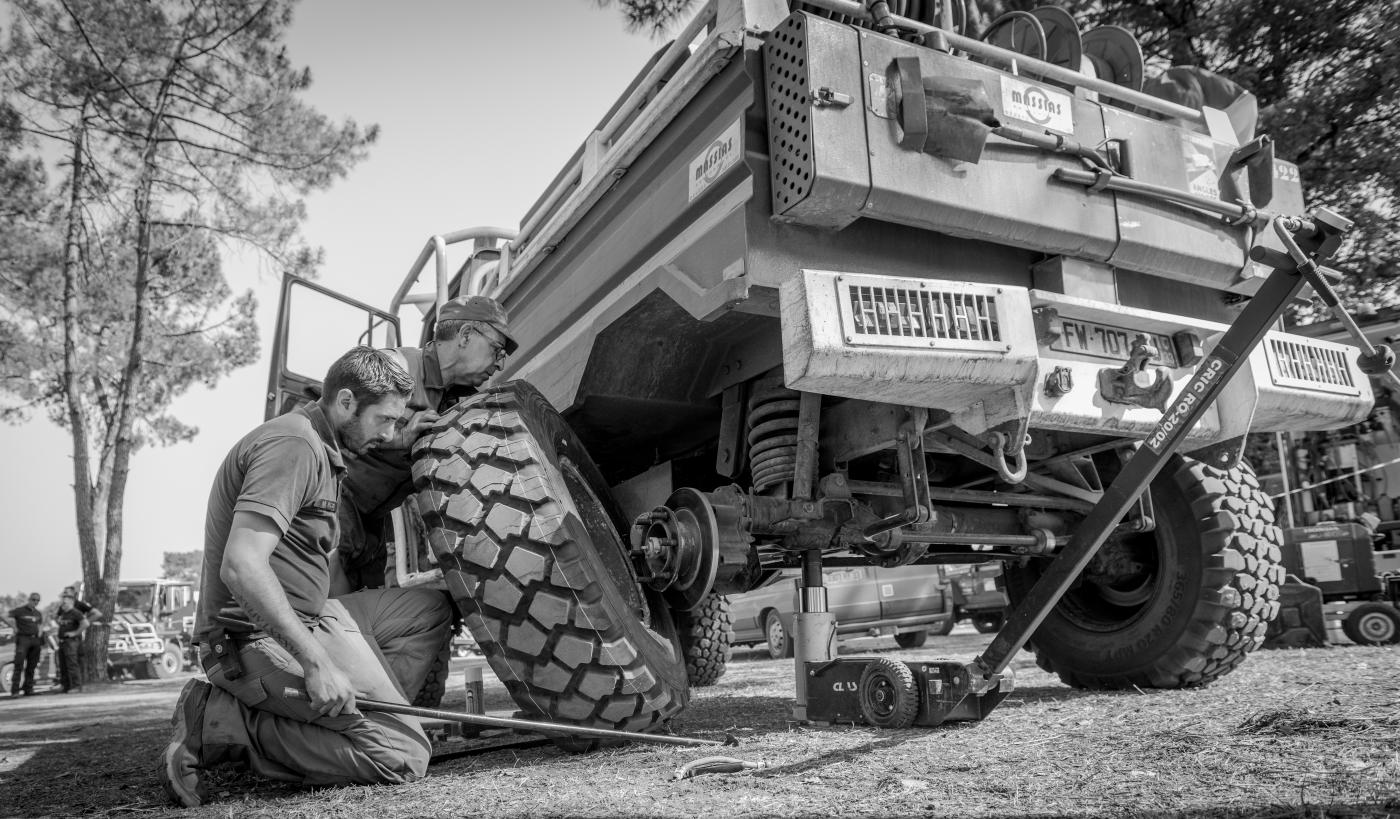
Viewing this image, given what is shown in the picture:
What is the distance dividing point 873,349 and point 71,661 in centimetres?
1708

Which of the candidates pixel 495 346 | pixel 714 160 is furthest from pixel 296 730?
pixel 714 160

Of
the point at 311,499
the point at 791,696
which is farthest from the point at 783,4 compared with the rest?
the point at 791,696

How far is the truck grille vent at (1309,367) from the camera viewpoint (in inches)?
127

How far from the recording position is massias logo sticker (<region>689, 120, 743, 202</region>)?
8.98 feet

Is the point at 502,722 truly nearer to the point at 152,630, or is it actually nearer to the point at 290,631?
the point at 290,631

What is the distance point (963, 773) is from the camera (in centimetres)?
228

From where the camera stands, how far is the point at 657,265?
10.1ft

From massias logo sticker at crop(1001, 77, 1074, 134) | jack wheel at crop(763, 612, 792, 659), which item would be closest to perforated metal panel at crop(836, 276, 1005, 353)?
massias logo sticker at crop(1001, 77, 1074, 134)

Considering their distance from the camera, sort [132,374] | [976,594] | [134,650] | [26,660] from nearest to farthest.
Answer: [976,594]
[26,660]
[132,374]
[134,650]

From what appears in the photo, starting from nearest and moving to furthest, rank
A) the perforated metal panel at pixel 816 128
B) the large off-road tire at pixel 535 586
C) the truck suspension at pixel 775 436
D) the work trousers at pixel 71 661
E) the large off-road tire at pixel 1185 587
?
1. the perforated metal panel at pixel 816 128
2. the large off-road tire at pixel 535 586
3. the truck suspension at pixel 775 436
4. the large off-road tire at pixel 1185 587
5. the work trousers at pixel 71 661

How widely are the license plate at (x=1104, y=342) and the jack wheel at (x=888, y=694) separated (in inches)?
43.4

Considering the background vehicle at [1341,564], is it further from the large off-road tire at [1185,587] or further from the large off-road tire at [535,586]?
the large off-road tire at [535,586]

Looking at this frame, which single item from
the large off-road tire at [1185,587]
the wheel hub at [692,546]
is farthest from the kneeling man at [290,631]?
the large off-road tire at [1185,587]

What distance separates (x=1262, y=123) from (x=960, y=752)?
9448mm
